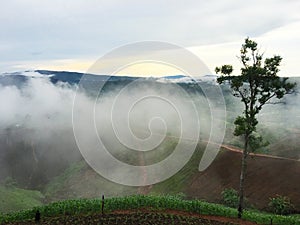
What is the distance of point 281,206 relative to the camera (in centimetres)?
4269

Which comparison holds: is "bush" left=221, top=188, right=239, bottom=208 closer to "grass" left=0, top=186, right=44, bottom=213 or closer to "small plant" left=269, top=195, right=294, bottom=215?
"small plant" left=269, top=195, right=294, bottom=215

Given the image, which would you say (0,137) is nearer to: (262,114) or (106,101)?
(106,101)

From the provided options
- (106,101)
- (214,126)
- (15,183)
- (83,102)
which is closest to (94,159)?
(15,183)

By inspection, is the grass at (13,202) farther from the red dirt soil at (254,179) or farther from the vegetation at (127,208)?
the red dirt soil at (254,179)

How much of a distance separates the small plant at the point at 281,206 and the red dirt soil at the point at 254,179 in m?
1.00

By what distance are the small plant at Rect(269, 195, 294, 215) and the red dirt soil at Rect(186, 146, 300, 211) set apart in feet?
3.27

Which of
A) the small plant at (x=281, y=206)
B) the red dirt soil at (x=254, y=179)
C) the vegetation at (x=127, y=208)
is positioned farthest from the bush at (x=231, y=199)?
the vegetation at (x=127, y=208)

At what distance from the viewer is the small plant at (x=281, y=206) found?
139 feet

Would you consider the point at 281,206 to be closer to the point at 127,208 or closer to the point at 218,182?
the point at 218,182

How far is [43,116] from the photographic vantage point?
154 m

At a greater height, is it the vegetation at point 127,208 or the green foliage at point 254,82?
the green foliage at point 254,82

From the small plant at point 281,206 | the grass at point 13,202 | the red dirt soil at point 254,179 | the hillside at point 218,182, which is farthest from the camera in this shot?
the grass at point 13,202

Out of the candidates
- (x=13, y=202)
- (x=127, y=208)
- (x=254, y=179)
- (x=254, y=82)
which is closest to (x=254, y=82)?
(x=254, y=82)

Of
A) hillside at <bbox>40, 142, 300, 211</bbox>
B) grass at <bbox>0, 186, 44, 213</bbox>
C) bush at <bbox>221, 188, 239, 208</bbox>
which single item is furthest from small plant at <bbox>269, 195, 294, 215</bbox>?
grass at <bbox>0, 186, 44, 213</bbox>
